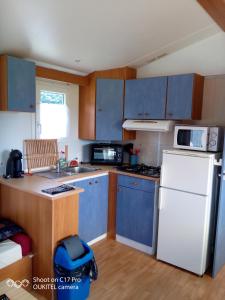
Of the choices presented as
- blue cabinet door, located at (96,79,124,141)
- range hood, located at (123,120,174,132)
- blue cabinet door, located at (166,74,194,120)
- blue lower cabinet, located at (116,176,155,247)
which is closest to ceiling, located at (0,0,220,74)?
blue cabinet door, located at (96,79,124,141)

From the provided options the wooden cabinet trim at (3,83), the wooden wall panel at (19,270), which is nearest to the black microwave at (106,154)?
the wooden cabinet trim at (3,83)

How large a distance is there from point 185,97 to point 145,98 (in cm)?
52

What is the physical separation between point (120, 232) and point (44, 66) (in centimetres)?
225

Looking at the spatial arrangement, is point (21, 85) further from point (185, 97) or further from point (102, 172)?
point (185, 97)

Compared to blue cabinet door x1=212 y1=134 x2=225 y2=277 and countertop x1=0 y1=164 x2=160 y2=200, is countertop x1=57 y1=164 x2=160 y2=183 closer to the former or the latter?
countertop x1=0 y1=164 x2=160 y2=200

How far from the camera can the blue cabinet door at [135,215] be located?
2.90 meters

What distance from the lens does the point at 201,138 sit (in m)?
2.54

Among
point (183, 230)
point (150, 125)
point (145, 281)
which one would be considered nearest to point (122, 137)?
point (150, 125)

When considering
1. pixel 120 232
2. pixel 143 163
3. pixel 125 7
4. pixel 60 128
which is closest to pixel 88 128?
pixel 60 128

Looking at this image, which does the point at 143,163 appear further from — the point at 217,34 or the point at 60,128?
the point at 217,34

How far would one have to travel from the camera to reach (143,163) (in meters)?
3.54

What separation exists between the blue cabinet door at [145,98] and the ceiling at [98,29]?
0.34 m

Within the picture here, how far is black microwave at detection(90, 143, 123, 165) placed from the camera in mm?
3516

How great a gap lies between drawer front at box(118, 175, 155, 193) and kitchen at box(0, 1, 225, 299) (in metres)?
0.01
